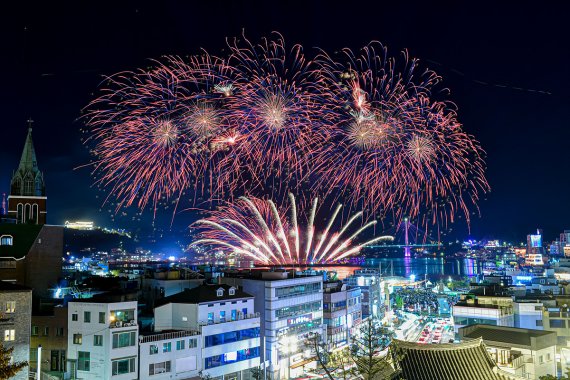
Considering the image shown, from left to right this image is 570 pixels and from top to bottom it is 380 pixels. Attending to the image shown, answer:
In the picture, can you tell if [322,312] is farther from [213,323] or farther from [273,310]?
[213,323]

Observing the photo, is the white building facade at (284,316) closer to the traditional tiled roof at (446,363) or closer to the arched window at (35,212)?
the traditional tiled roof at (446,363)

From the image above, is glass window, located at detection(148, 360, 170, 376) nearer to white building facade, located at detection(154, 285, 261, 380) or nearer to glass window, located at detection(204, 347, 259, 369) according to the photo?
white building facade, located at detection(154, 285, 261, 380)

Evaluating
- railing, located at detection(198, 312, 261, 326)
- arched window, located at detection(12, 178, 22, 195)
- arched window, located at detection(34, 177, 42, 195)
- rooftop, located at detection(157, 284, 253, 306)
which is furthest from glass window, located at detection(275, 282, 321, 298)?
arched window, located at detection(12, 178, 22, 195)

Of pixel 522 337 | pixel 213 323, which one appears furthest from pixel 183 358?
pixel 522 337

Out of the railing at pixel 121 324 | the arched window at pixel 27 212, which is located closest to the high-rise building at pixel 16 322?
the railing at pixel 121 324

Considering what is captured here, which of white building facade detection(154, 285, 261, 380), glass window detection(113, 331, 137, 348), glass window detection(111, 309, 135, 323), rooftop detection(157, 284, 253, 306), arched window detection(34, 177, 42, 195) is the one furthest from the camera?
arched window detection(34, 177, 42, 195)

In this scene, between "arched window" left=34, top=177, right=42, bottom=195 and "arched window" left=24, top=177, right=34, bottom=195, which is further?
"arched window" left=34, top=177, right=42, bottom=195
